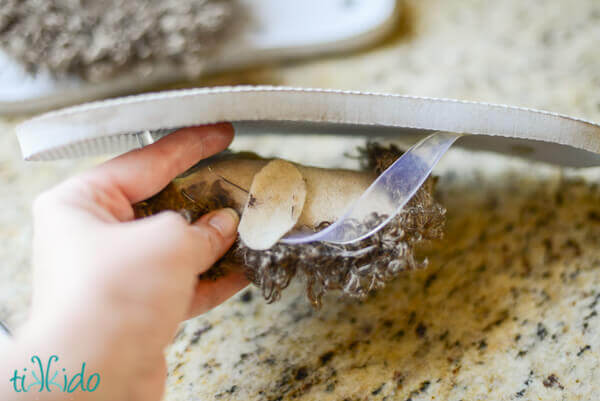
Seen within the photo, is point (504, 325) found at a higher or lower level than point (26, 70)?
lower

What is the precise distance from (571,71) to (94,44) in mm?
663

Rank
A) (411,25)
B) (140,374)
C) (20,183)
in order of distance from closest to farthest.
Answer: (140,374) < (20,183) < (411,25)

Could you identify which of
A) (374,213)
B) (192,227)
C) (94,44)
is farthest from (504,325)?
(94,44)

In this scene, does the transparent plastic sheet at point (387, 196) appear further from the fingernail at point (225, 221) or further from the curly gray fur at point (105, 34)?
the curly gray fur at point (105, 34)

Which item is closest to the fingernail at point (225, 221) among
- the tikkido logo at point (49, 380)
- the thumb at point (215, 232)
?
the thumb at point (215, 232)

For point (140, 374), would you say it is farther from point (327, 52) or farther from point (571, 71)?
point (571, 71)

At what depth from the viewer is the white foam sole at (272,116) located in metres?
0.32

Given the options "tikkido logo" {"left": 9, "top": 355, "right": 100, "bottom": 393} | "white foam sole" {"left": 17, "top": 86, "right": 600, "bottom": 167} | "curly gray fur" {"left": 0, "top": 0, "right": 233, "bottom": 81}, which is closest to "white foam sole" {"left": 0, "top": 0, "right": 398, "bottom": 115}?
"curly gray fur" {"left": 0, "top": 0, "right": 233, "bottom": 81}

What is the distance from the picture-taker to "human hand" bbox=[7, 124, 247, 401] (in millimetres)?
280

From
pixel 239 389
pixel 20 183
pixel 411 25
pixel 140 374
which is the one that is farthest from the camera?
pixel 411 25

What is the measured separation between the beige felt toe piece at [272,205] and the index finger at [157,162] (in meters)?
0.05

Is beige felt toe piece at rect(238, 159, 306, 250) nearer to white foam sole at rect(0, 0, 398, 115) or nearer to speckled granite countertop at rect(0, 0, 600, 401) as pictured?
speckled granite countertop at rect(0, 0, 600, 401)

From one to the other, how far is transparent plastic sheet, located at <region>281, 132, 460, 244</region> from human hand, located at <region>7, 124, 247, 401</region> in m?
0.08

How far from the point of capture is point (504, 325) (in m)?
0.47
